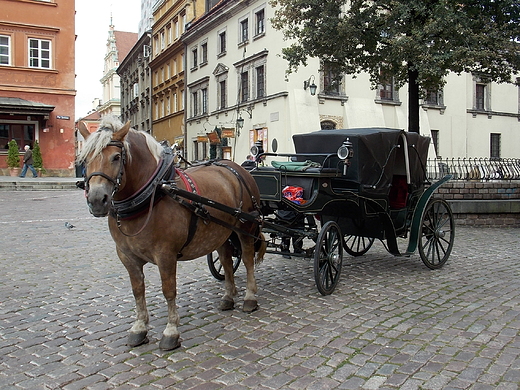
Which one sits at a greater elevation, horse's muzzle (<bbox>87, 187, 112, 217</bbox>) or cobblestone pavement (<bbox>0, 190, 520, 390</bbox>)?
horse's muzzle (<bbox>87, 187, 112, 217</bbox>)

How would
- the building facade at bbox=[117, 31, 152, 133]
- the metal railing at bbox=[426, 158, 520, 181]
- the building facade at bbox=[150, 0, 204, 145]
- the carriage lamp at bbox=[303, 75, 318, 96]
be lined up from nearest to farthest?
1. the metal railing at bbox=[426, 158, 520, 181]
2. the carriage lamp at bbox=[303, 75, 318, 96]
3. the building facade at bbox=[150, 0, 204, 145]
4. the building facade at bbox=[117, 31, 152, 133]

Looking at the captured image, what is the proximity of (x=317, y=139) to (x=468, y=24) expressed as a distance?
8027 mm

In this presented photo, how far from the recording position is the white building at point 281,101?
2591 centimetres

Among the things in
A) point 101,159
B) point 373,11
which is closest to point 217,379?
point 101,159

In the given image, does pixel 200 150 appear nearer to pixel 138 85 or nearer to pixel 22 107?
pixel 22 107

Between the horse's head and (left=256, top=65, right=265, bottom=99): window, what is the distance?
25012 mm

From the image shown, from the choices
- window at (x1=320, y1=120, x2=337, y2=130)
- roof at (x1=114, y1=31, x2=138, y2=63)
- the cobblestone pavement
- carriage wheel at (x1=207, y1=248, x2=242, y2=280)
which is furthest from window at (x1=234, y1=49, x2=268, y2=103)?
roof at (x1=114, y1=31, x2=138, y2=63)

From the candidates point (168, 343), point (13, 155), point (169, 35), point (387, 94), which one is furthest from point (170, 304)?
point (169, 35)

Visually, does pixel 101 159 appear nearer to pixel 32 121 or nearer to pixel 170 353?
pixel 170 353

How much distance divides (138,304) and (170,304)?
0.34 m

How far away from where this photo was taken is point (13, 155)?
25.7m

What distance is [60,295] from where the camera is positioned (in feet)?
19.0

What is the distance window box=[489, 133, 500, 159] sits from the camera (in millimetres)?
33781

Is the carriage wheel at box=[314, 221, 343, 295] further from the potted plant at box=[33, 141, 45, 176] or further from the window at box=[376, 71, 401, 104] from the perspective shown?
the potted plant at box=[33, 141, 45, 176]
